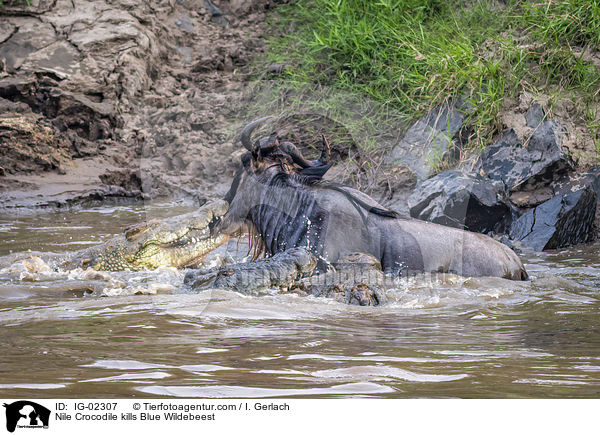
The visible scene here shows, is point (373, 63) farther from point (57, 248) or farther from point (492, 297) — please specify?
point (492, 297)

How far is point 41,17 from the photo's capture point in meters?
10.2

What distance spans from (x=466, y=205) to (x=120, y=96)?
18.3ft

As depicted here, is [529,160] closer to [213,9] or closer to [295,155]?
[295,155]

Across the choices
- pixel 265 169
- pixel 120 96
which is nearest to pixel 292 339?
pixel 265 169

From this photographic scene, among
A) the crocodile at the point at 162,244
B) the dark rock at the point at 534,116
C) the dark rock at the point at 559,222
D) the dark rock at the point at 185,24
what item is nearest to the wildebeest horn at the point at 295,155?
the crocodile at the point at 162,244

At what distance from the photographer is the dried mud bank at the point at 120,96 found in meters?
8.41

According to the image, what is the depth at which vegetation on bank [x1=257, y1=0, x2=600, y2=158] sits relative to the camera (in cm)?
673

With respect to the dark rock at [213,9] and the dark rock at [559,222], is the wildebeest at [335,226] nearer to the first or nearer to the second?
the dark rock at [559,222]

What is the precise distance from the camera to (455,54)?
23.0 feet

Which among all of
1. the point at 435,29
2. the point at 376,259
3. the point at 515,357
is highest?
the point at 435,29

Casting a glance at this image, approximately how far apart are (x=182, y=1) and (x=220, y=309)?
9150mm

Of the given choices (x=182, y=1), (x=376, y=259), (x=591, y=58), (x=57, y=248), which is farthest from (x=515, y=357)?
(x=182, y=1)
